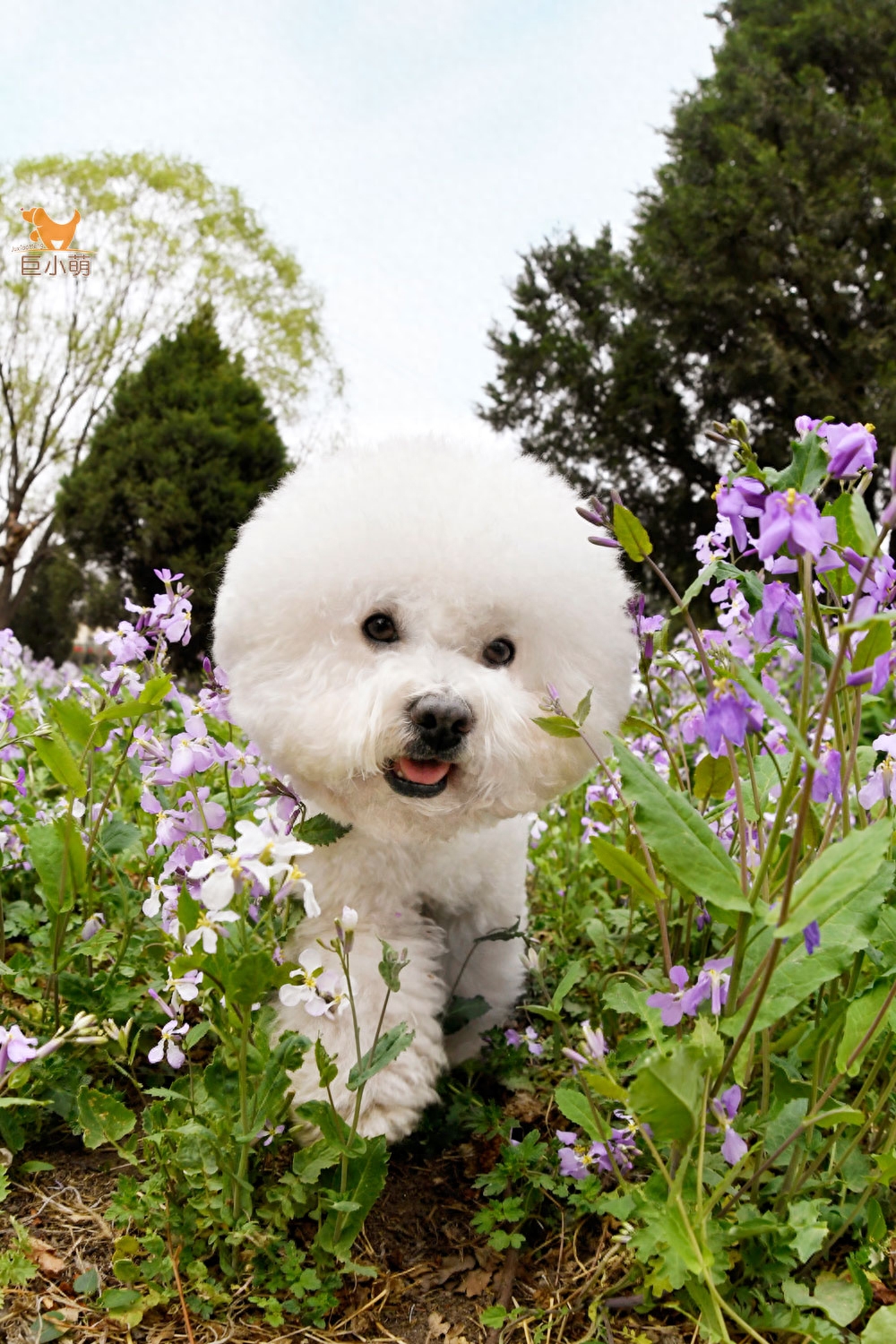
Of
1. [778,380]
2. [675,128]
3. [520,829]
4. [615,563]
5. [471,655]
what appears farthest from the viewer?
[675,128]

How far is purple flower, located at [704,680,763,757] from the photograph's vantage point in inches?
44.3

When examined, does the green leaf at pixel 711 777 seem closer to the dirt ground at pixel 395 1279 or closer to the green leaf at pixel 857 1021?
the green leaf at pixel 857 1021

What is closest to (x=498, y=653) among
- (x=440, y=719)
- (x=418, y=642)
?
(x=418, y=642)

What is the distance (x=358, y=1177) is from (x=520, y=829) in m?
0.98

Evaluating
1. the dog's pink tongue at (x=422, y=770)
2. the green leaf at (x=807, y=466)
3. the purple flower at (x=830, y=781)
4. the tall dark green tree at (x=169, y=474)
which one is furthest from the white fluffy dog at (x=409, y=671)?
the tall dark green tree at (x=169, y=474)

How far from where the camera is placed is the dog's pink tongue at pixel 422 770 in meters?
1.78

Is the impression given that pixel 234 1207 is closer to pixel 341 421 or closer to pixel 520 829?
pixel 520 829

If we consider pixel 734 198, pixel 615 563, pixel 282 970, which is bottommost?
pixel 282 970

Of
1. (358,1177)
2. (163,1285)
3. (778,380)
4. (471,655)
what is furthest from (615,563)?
(778,380)

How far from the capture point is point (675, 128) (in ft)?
61.3

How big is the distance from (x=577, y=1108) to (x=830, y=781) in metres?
0.64

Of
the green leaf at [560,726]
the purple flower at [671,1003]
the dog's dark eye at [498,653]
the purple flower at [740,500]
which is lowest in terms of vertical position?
the purple flower at [671,1003]

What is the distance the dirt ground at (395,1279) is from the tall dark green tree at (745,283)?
48.6 feet

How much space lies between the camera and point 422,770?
5.84ft
